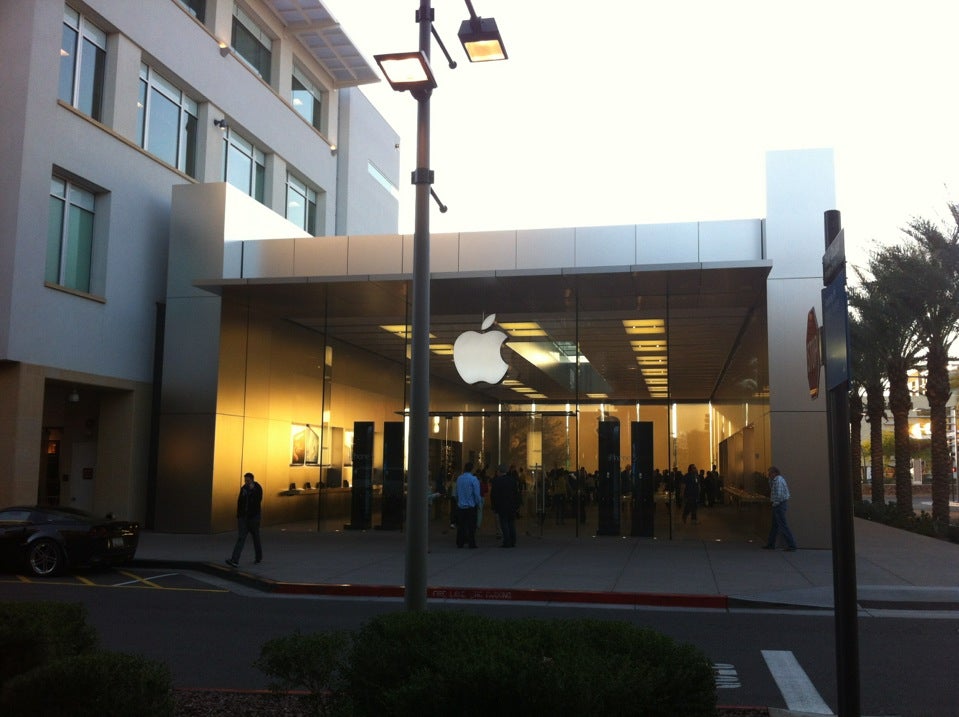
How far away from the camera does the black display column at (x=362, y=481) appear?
24250mm

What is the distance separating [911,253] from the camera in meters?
24.6

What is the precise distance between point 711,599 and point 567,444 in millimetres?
9987

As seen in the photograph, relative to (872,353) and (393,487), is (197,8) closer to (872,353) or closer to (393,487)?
(393,487)

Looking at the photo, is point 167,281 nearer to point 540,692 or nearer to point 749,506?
point 749,506

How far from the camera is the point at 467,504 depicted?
19688 millimetres

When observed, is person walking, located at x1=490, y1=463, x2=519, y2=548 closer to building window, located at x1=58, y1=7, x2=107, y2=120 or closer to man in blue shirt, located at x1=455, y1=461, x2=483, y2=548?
man in blue shirt, located at x1=455, y1=461, x2=483, y2=548

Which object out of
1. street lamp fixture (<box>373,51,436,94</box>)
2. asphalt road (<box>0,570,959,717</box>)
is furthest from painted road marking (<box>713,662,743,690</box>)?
street lamp fixture (<box>373,51,436,94</box>)

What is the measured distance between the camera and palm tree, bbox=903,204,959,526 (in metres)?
23.3

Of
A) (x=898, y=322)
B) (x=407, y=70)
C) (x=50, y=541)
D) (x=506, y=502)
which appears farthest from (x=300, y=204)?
(x=407, y=70)

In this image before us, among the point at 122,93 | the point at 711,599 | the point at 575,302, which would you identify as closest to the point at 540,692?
the point at 711,599

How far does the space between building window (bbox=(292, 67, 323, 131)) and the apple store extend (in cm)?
993

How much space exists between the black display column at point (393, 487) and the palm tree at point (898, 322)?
45.4ft

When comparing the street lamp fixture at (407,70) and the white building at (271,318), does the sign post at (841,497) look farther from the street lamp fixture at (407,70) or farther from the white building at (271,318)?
the white building at (271,318)

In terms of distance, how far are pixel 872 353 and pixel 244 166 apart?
832 inches
